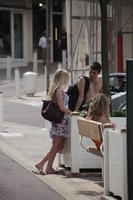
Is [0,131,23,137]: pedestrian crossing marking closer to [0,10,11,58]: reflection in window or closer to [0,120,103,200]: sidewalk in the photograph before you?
[0,120,103,200]: sidewalk

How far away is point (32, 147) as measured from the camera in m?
11.8

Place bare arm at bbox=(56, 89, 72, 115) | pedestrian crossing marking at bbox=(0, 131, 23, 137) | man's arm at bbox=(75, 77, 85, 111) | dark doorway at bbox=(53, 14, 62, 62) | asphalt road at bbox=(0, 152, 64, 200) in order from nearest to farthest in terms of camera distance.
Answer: asphalt road at bbox=(0, 152, 64, 200) < bare arm at bbox=(56, 89, 72, 115) < man's arm at bbox=(75, 77, 85, 111) < pedestrian crossing marking at bbox=(0, 131, 23, 137) < dark doorway at bbox=(53, 14, 62, 62)

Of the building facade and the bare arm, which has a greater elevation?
the building facade

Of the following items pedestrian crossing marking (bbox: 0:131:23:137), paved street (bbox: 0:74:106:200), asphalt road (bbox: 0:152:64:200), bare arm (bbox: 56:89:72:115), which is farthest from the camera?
pedestrian crossing marking (bbox: 0:131:23:137)

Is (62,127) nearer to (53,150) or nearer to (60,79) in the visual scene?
(53,150)

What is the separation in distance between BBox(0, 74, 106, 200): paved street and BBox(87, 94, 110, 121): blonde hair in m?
0.99

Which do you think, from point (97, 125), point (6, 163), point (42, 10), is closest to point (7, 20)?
point (42, 10)

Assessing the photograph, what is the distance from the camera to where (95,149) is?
826 cm

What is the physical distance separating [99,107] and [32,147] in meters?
3.84

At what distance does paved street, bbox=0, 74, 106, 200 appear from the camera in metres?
8.16

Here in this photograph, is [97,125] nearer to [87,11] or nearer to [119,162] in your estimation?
[119,162]

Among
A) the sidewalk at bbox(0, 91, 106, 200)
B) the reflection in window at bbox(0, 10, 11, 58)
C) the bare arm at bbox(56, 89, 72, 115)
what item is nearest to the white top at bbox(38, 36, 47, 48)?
the reflection in window at bbox(0, 10, 11, 58)

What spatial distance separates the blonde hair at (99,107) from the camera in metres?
8.19

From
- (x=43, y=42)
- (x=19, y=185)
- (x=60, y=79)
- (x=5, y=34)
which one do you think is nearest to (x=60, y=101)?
(x=60, y=79)
